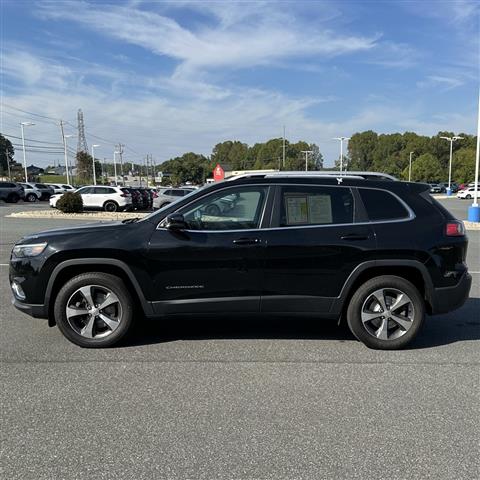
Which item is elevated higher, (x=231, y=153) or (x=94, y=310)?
(x=231, y=153)

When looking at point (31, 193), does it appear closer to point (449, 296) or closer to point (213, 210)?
point (213, 210)

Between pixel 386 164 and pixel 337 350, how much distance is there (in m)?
122

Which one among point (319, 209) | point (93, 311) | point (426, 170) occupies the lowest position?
point (93, 311)

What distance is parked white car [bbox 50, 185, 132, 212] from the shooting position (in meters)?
27.9

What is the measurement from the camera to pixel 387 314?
492 cm

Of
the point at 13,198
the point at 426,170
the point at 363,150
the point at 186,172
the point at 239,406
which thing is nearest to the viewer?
the point at 239,406

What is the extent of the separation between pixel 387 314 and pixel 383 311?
0.16 feet

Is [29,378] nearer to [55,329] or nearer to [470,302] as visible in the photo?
[55,329]

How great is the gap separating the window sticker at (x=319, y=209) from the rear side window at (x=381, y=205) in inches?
15.4

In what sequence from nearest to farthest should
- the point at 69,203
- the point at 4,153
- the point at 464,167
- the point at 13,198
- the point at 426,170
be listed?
the point at 69,203 < the point at 13,198 < the point at 464,167 < the point at 426,170 < the point at 4,153

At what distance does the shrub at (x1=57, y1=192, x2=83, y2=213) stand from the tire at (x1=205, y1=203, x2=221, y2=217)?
844 inches

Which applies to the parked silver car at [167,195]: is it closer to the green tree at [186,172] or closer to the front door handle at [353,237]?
the front door handle at [353,237]

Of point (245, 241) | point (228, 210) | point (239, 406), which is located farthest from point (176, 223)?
point (239, 406)

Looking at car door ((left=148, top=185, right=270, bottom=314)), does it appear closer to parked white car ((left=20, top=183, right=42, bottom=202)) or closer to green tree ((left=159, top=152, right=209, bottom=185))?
parked white car ((left=20, top=183, right=42, bottom=202))
